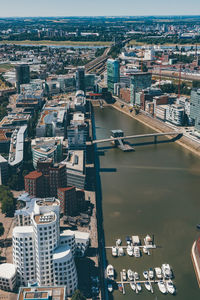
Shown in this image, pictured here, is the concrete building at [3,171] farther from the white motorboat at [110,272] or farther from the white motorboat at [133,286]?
the white motorboat at [133,286]

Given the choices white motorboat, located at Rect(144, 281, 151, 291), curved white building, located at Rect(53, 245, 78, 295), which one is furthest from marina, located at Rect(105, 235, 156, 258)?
curved white building, located at Rect(53, 245, 78, 295)

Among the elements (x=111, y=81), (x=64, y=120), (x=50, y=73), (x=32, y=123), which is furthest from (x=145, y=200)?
(x=50, y=73)

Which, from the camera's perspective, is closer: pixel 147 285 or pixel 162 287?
pixel 162 287

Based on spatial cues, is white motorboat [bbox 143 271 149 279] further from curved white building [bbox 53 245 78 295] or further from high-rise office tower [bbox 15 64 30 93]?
high-rise office tower [bbox 15 64 30 93]

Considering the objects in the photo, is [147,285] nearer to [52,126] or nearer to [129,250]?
[129,250]

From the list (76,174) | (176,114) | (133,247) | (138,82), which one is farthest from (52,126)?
(133,247)

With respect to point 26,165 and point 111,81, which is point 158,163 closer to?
point 26,165

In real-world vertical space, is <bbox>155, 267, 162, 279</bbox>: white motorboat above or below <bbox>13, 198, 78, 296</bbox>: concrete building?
below
